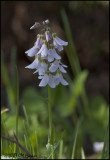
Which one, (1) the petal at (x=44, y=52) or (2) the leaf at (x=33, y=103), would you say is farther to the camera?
(2) the leaf at (x=33, y=103)

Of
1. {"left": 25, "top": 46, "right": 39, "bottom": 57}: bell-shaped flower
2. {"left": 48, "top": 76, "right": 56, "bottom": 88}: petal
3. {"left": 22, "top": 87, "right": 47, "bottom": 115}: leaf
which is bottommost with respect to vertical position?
{"left": 48, "top": 76, "right": 56, "bottom": 88}: petal

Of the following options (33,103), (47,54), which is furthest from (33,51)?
(33,103)

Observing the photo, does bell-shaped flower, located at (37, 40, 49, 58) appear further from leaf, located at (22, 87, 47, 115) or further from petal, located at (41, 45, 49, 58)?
leaf, located at (22, 87, 47, 115)

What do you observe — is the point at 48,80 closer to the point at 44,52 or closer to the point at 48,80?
the point at 48,80

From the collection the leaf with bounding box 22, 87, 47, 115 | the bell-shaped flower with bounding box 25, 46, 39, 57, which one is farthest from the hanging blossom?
the leaf with bounding box 22, 87, 47, 115

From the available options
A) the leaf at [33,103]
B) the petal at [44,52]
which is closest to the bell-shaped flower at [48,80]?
the petal at [44,52]

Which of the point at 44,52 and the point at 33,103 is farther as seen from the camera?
the point at 33,103

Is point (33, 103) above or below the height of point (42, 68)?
above

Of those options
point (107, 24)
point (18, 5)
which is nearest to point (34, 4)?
point (18, 5)

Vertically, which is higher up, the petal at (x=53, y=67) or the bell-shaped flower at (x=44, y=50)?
the bell-shaped flower at (x=44, y=50)

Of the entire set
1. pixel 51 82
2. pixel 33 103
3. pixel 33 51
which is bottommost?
pixel 51 82

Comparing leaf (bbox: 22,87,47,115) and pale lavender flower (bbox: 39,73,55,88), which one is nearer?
pale lavender flower (bbox: 39,73,55,88)

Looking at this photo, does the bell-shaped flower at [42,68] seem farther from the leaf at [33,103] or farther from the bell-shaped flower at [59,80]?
the leaf at [33,103]
